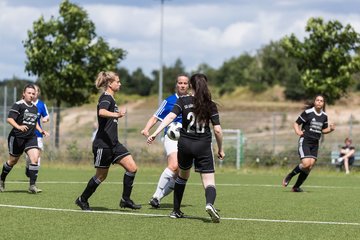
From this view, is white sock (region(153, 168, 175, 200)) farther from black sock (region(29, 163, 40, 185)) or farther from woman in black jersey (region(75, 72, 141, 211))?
black sock (region(29, 163, 40, 185))

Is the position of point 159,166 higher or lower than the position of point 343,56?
lower

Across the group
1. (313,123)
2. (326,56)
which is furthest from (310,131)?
(326,56)

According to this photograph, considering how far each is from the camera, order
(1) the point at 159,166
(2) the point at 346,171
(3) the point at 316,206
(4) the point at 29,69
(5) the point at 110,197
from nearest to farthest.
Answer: (3) the point at 316,206 < (5) the point at 110,197 < (2) the point at 346,171 < (1) the point at 159,166 < (4) the point at 29,69

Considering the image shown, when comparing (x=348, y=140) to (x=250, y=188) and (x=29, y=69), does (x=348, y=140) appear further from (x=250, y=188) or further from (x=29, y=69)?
(x=29, y=69)

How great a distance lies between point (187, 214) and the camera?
36.3ft

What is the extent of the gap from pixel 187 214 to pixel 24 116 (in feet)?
14.4

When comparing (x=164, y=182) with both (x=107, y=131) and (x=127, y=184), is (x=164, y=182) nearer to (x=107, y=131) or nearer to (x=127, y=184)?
(x=127, y=184)

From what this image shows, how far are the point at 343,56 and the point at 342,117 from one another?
31.1 meters

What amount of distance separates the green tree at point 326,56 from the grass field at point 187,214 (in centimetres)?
1417

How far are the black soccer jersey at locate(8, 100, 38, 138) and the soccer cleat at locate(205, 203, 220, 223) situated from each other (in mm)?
5442

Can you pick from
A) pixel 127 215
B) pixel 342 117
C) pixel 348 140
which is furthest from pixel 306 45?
pixel 342 117

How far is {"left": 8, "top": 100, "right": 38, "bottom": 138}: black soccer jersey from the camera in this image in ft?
45.6

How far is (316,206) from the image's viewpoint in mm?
12773

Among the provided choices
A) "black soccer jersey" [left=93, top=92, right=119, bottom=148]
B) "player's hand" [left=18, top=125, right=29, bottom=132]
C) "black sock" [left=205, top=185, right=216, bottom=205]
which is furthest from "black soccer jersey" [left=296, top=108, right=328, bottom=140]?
"black sock" [left=205, top=185, right=216, bottom=205]
